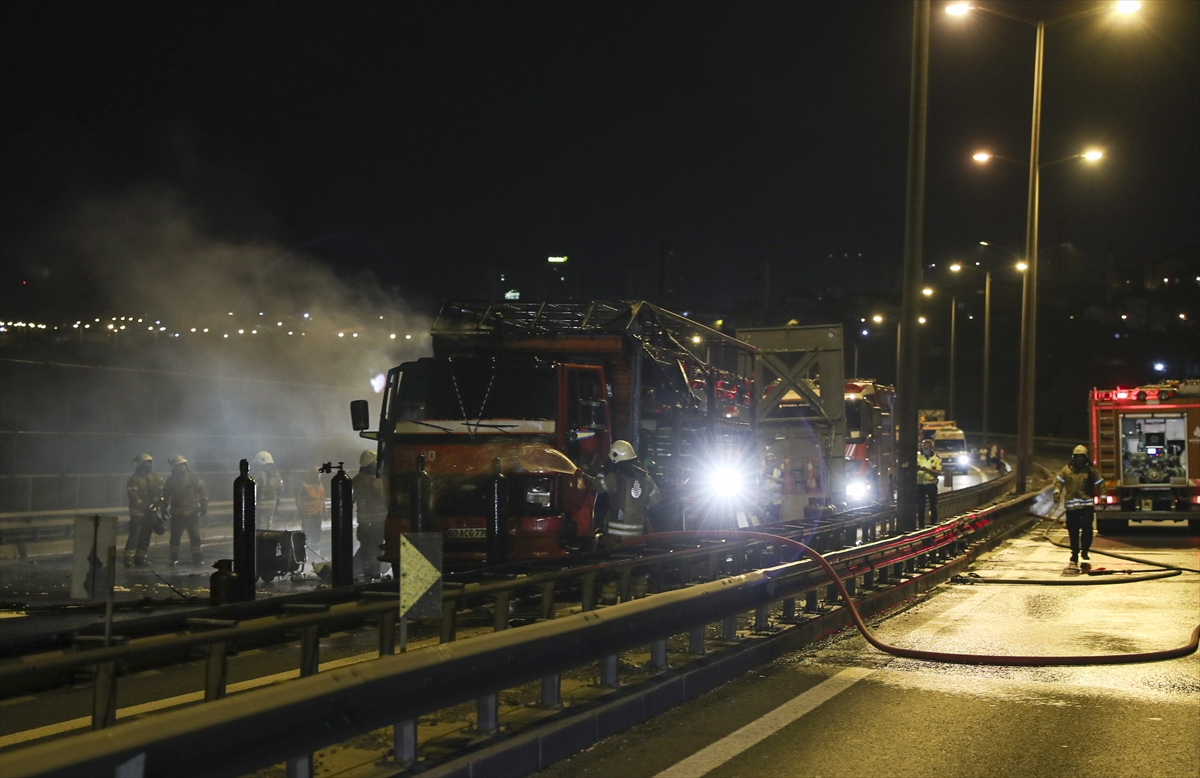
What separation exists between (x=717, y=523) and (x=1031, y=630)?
7.01 meters

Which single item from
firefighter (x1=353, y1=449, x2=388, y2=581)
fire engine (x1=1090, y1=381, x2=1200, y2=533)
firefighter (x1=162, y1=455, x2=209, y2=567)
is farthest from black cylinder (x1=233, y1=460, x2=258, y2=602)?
fire engine (x1=1090, y1=381, x2=1200, y2=533)

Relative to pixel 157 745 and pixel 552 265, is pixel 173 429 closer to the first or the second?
pixel 157 745

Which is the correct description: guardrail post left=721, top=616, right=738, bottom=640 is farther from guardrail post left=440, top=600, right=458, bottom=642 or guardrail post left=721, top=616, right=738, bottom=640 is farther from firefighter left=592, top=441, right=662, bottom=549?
firefighter left=592, top=441, right=662, bottom=549

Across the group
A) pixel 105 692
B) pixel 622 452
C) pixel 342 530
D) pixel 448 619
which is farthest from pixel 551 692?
pixel 622 452

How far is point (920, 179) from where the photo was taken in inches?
690

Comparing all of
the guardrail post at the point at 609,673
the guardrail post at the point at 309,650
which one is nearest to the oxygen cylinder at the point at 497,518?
the guardrail post at the point at 609,673

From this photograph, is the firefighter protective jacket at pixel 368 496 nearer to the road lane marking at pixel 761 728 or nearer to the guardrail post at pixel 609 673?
the road lane marking at pixel 761 728

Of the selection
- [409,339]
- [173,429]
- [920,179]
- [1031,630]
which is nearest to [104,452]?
[173,429]

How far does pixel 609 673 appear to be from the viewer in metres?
7.49

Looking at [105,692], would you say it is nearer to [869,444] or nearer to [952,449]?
[869,444]

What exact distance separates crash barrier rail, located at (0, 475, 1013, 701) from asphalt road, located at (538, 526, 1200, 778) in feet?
3.48

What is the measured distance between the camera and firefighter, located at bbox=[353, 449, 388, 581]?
16281 mm

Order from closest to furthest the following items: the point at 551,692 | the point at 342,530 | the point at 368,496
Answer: the point at 551,692, the point at 342,530, the point at 368,496

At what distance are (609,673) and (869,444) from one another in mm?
22742
